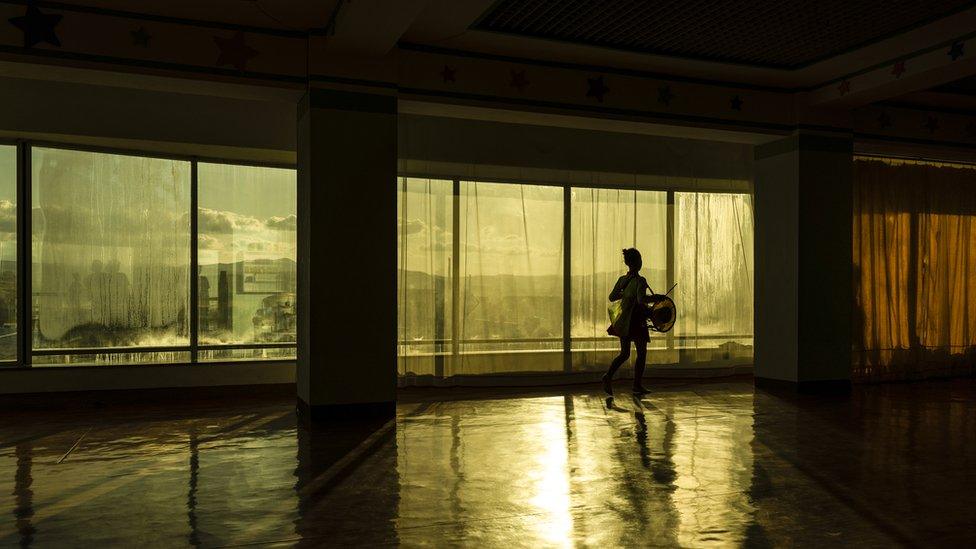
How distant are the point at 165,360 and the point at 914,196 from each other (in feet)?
26.4

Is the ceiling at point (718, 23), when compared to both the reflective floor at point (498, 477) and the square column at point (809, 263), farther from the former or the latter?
the reflective floor at point (498, 477)

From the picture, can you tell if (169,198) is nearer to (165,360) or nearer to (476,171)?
(165,360)

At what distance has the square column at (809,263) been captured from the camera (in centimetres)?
720

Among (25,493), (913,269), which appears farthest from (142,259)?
(913,269)

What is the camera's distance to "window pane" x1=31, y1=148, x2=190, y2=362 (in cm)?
680

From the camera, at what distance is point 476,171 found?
7930 mm

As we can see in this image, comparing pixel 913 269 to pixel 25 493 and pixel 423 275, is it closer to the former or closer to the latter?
pixel 423 275

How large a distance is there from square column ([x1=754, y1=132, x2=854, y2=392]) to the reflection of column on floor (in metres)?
6.19

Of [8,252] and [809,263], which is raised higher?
[8,252]

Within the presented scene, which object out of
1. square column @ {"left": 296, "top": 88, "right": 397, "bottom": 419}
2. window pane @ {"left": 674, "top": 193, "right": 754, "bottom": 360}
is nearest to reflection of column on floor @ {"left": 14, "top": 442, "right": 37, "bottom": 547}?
square column @ {"left": 296, "top": 88, "right": 397, "bottom": 419}

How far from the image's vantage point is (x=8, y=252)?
262 inches

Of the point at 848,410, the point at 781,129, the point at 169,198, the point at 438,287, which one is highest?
the point at 781,129

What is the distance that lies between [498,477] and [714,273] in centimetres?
544

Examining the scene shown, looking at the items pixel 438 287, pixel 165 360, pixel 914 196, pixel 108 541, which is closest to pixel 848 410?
pixel 914 196
